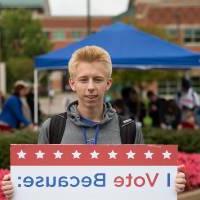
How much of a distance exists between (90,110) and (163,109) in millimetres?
11525

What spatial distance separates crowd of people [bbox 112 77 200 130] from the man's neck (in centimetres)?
1061

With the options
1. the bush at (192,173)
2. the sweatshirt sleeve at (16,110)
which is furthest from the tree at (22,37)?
the bush at (192,173)

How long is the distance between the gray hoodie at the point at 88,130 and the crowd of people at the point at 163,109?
10.6m

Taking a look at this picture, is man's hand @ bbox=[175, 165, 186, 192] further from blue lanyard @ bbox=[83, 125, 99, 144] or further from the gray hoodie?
blue lanyard @ bbox=[83, 125, 99, 144]

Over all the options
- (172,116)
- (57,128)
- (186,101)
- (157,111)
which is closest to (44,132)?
(57,128)

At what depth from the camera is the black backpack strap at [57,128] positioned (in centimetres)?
313

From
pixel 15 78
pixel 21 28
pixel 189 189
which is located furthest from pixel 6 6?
pixel 189 189

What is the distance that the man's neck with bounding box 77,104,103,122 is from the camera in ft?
10.1

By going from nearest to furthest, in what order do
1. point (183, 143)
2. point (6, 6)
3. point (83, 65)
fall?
point (83, 65) → point (183, 143) → point (6, 6)

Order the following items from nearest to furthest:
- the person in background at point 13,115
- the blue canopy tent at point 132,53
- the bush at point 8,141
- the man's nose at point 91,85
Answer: the man's nose at point 91,85 < the bush at point 8,141 < the blue canopy tent at point 132,53 < the person in background at point 13,115

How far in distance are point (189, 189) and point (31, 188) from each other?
409 centimetres

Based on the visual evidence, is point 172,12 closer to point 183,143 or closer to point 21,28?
point 21,28

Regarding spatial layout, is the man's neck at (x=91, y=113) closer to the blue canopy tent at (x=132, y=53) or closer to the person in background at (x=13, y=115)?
the blue canopy tent at (x=132, y=53)

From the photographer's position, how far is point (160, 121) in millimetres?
14641
